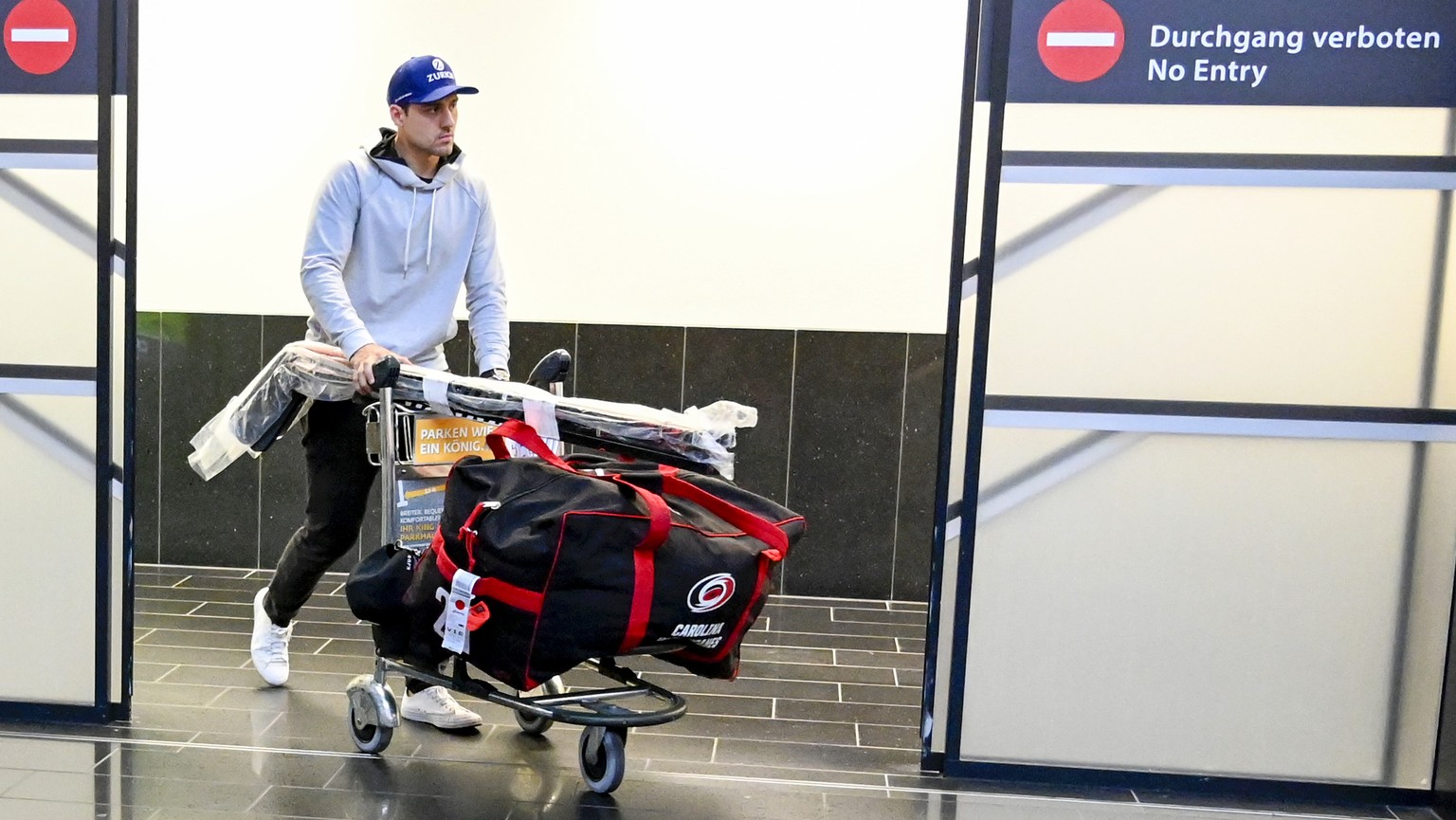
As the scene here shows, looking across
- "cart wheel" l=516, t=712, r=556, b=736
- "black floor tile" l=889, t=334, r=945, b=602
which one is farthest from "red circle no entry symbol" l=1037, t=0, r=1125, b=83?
"black floor tile" l=889, t=334, r=945, b=602

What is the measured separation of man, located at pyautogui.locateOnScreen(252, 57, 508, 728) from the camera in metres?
3.22

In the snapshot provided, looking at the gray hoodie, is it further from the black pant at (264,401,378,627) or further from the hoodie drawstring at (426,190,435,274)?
the black pant at (264,401,378,627)

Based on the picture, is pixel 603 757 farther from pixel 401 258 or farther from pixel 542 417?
pixel 401 258

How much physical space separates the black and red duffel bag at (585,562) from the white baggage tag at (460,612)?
0.03 feet

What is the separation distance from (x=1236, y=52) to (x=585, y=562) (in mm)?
1787

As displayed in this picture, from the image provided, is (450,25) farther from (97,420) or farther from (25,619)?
(25,619)

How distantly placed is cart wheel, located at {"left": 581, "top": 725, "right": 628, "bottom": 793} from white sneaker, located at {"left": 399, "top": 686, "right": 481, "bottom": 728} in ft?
1.62

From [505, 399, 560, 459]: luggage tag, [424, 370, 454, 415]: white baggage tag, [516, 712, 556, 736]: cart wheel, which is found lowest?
[516, 712, 556, 736]: cart wheel

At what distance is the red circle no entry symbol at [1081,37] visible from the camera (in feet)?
10.00

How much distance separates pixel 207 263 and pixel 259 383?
2214 millimetres

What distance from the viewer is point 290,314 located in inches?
205

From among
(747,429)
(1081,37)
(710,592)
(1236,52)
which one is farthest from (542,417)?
(747,429)

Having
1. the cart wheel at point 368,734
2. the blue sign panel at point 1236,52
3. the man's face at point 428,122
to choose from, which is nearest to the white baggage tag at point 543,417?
the man's face at point 428,122

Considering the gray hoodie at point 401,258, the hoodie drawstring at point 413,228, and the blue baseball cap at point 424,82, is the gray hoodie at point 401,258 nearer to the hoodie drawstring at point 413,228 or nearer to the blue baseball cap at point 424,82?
the hoodie drawstring at point 413,228
